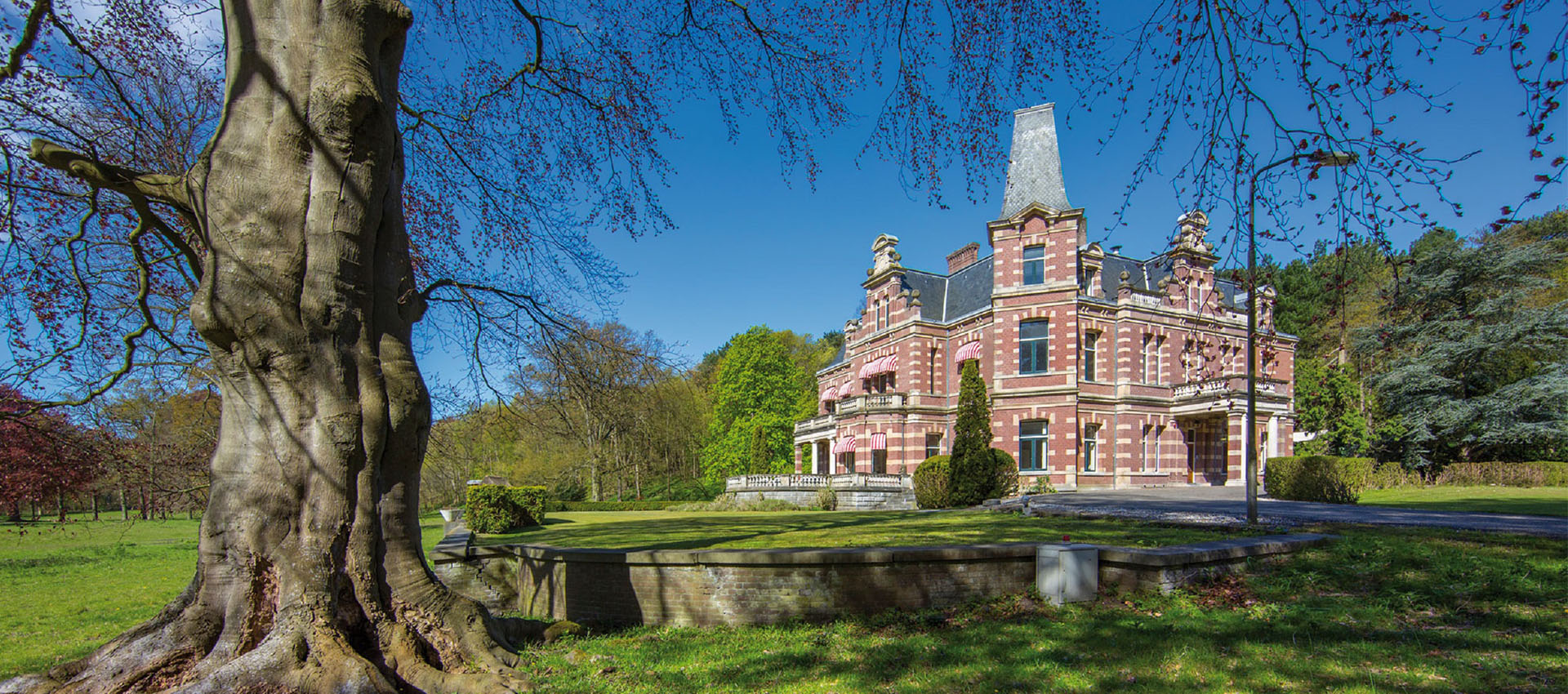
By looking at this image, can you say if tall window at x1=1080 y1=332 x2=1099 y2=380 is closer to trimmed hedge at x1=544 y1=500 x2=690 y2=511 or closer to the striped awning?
the striped awning

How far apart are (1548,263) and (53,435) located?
4251 centimetres

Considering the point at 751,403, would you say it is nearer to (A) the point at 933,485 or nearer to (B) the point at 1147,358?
(A) the point at 933,485

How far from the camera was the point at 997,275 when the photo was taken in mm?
28703

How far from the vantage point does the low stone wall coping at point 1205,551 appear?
7090 mm

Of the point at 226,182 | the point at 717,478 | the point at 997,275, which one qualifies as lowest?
the point at 717,478

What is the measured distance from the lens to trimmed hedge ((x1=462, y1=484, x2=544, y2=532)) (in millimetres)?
17391

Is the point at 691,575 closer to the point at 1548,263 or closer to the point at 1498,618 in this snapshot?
the point at 1498,618

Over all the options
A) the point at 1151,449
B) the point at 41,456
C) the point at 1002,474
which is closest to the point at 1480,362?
the point at 1151,449

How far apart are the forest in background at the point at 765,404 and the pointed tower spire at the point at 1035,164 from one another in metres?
10.2

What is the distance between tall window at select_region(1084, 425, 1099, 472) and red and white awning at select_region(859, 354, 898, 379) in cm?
876

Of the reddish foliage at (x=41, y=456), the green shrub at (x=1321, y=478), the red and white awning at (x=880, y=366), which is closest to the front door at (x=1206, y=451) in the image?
the green shrub at (x=1321, y=478)

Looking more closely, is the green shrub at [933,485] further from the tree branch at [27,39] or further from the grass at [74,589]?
the tree branch at [27,39]

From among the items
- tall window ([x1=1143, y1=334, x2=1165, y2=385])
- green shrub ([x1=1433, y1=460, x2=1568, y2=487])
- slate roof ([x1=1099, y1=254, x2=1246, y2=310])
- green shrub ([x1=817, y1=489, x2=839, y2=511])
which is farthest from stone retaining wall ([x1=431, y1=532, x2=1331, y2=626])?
green shrub ([x1=1433, y1=460, x2=1568, y2=487])

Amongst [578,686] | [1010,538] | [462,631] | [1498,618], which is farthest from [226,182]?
[1498,618]
